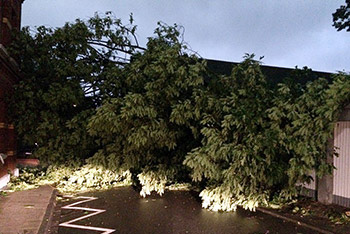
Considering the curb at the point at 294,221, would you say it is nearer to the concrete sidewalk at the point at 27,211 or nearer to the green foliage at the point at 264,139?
the green foliage at the point at 264,139

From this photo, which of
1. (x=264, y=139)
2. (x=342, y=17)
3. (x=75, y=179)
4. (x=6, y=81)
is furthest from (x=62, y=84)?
(x=342, y=17)

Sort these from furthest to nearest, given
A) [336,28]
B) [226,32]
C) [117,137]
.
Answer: [226,32] → [336,28] → [117,137]

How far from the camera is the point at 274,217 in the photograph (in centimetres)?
664

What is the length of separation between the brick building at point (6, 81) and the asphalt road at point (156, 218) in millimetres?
3023

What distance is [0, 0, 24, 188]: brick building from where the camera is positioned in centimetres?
941

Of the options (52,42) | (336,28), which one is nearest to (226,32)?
(336,28)

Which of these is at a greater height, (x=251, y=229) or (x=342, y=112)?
(x=342, y=112)

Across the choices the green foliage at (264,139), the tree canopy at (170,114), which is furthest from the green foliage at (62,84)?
the green foliage at (264,139)

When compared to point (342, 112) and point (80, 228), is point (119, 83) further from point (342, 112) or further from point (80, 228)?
point (342, 112)

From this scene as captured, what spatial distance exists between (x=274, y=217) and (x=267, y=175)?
0.86 meters

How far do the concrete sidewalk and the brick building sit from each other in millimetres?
1330

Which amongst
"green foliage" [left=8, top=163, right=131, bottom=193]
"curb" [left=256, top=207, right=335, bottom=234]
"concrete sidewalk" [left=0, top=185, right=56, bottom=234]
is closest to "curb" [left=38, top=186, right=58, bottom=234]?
"concrete sidewalk" [left=0, top=185, right=56, bottom=234]

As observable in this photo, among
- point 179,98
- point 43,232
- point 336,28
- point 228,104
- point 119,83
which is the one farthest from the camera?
point 336,28

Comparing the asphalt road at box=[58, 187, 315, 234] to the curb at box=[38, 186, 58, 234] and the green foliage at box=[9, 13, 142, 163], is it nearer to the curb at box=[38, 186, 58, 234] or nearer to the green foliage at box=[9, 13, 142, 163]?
the curb at box=[38, 186, 58, 234]
